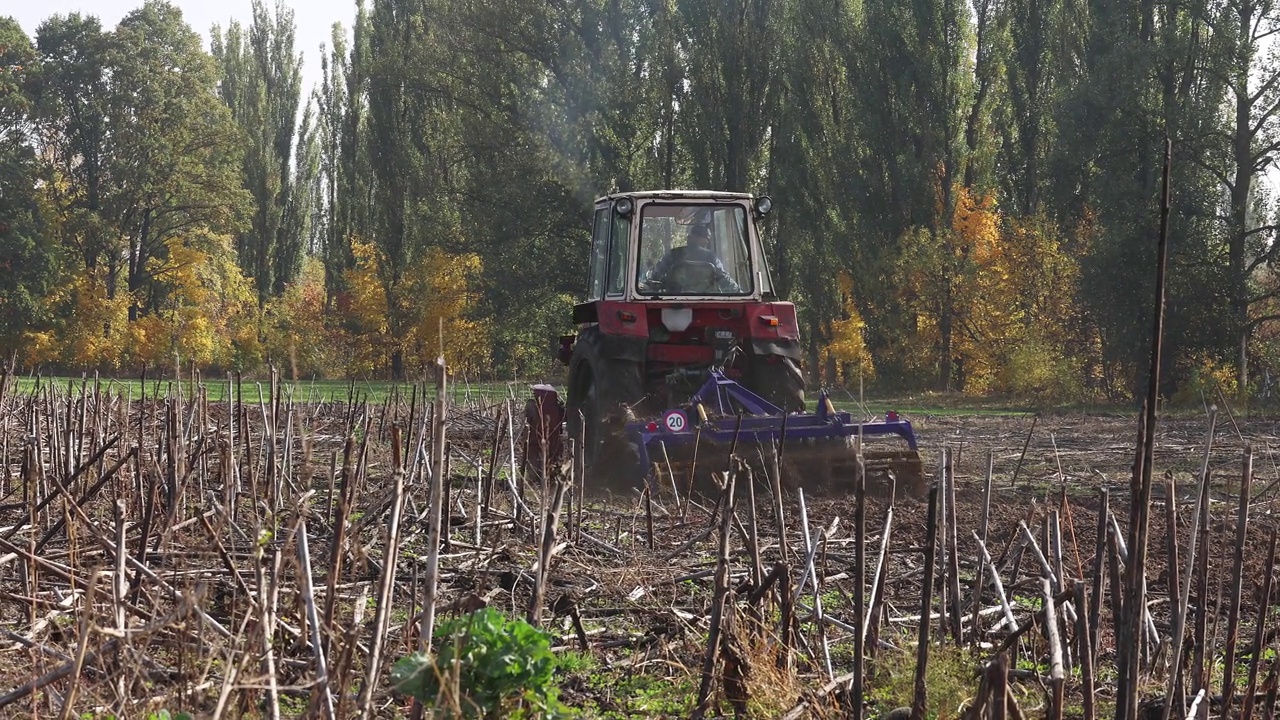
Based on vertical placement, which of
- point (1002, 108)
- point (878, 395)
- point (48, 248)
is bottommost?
point (878, 395)

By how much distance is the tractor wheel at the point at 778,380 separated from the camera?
883 cm

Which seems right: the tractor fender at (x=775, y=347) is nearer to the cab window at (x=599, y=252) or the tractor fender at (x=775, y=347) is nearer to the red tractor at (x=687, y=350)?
the red tractor at (x=687, y=350)

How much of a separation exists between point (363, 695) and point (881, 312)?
87.3 feet

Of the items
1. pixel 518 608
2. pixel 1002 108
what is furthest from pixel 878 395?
pixel 518 608

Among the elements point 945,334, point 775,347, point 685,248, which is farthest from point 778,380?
point 945,334

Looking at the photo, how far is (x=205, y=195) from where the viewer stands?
37000 millimetres

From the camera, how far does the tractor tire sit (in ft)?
27.2

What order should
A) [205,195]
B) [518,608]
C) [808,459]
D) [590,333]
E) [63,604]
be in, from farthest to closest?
[205,195]
[590,333]
[808,459]
[518,608]
[63,604]

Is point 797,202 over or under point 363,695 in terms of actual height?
over

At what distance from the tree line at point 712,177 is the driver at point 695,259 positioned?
36.9 ft

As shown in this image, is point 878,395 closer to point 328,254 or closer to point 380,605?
point 328,254

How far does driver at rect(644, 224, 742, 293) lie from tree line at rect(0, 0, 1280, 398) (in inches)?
443

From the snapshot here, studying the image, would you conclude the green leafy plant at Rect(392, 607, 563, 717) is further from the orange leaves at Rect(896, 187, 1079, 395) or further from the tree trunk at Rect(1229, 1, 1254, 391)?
the orange leaves at Rect(896, 187, 1079, 395)

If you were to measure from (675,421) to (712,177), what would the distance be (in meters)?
20.9
